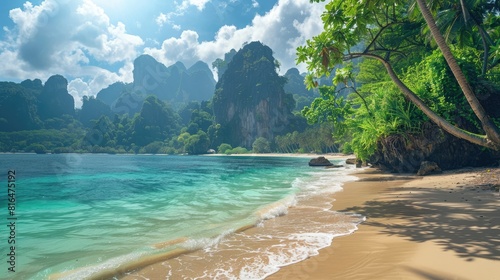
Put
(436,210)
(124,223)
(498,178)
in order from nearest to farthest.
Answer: (436,210) → (124,223) → (498,178)

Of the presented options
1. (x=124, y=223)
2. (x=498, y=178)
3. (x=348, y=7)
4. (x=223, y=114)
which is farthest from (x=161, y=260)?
(x=223, y=114)

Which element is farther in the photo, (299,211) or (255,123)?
(255,123)

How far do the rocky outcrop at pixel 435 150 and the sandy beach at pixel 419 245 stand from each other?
802 centimetres

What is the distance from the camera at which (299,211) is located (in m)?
8.28

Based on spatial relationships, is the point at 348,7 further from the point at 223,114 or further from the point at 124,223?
the point at 223,114

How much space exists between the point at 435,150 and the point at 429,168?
1.22 meters

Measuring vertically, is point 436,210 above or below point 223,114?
below

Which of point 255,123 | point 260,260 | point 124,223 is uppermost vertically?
point 255,123

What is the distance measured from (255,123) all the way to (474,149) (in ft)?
407

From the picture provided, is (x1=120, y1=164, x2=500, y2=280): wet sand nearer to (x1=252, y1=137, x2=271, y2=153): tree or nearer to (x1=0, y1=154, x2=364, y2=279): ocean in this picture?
(x1=0, y1=154, x2=364, y2=279): ocean

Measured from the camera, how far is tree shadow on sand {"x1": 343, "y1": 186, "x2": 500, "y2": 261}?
4.13 m

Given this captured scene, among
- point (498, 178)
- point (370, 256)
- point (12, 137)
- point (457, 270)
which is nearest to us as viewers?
point (457, 270)

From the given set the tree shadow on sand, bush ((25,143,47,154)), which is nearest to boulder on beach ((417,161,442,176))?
the tree shadow on sand

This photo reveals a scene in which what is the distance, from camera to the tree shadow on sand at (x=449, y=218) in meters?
4.13
